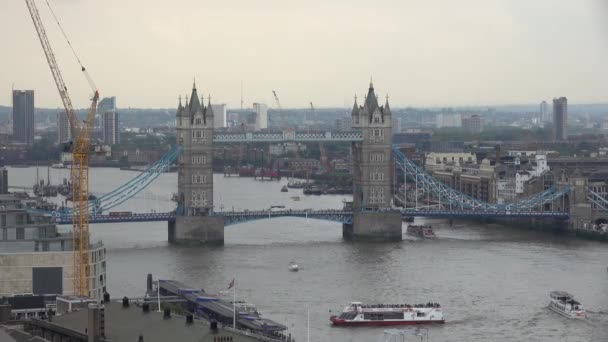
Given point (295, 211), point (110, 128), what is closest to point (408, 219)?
point (295, 211)

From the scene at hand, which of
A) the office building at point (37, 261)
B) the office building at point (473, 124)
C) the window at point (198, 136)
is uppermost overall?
the office building at point (473, 124)

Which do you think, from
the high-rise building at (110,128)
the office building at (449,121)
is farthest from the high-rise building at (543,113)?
the high-rise building at (110,128)

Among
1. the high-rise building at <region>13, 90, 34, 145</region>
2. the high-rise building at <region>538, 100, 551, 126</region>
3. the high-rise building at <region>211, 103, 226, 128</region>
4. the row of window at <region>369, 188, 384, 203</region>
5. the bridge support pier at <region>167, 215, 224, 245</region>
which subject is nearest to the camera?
the bridge support pier at <region>167, 215, 224, 245</region>

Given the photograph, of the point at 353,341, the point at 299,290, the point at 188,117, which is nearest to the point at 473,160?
the point at 188,117

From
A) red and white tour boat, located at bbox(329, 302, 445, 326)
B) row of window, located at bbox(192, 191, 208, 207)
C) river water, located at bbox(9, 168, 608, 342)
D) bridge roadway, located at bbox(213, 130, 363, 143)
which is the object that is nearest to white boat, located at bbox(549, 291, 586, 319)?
river water, located at bbox(9, 168, 608, 342)

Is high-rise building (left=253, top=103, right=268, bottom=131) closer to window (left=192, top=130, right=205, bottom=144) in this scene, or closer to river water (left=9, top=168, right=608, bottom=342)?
river water (left=9, top=168, right=608, bottom=342)

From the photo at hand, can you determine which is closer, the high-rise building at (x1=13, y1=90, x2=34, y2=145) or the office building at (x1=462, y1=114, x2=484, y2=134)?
the high-rise building at (x1=13, y1=90, x2=34, y2=145)

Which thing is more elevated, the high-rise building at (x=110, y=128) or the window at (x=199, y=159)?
the high-rise building at (x=110, y=128)

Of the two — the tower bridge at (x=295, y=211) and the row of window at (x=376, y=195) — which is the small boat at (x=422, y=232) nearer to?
the tower bridge at (x=295, y=211)
